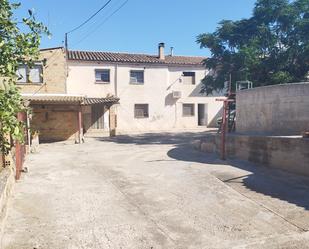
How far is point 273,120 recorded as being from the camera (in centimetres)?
1270

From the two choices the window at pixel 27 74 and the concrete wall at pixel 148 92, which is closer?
the window at pixel 27 74

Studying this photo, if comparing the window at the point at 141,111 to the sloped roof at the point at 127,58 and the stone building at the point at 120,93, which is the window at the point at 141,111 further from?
the sloped roof at the point at 127,58

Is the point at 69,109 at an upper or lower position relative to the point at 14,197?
upper

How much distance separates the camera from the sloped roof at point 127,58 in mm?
26456

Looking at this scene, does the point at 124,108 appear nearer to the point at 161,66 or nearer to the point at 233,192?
the point at 161,66

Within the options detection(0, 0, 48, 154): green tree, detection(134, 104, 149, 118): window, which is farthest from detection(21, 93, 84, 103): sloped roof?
detection(0, 0, 48, 154): green tree

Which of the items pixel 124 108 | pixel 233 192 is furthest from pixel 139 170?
pixel 124 108

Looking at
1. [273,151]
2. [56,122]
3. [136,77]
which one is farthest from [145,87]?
[273,151]

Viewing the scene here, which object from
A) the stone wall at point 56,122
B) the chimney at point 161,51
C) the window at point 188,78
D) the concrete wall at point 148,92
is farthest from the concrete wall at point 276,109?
the chimney at point 161,51

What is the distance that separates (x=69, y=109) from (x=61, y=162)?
27.1 ft

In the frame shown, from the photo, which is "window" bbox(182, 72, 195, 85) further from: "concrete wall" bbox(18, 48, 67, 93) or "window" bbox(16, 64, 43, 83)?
"window" bbox(16, 64, 43, 83)

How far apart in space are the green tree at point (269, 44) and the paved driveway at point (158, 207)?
804cm

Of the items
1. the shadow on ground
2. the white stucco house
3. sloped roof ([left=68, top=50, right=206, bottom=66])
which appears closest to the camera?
the shadow on ground

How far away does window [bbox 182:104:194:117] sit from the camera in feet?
99.7
